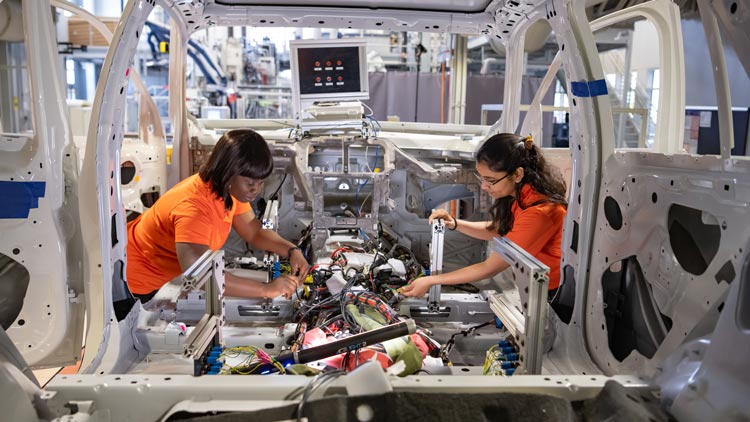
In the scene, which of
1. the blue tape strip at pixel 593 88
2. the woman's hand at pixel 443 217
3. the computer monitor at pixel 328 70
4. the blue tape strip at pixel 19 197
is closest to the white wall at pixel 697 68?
Result: the computer monitor at pixel 328 70

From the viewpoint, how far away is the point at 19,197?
8.07 feet

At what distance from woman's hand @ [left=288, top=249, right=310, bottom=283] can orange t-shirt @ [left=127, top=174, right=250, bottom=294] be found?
53 cm

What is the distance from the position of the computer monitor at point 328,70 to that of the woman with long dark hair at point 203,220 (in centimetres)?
129

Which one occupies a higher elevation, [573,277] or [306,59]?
[306,59]

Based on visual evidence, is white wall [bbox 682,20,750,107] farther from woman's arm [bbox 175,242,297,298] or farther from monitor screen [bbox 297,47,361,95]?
woman's arm [bbox 175,242,297,298]

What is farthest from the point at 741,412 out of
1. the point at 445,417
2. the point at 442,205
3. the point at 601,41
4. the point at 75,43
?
the point at 75,43

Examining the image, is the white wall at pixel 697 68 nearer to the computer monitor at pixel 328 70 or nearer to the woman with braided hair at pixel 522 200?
the computer monitor at pixel 328 70

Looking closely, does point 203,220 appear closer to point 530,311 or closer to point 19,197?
point 19,197

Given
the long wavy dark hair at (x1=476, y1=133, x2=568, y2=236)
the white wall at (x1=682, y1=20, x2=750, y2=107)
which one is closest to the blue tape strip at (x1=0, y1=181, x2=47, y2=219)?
the long wavy dark hair at (x1=476, y1=133, x2=568, y2=236)

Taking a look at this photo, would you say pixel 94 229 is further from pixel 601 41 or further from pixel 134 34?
pixel 601 41

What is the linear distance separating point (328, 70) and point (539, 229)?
85.1 inches

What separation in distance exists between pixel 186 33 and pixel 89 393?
3.34 metres

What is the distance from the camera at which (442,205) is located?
17.9 feet

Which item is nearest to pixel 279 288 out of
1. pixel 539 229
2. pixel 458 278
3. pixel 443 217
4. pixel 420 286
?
pixel 420 286
